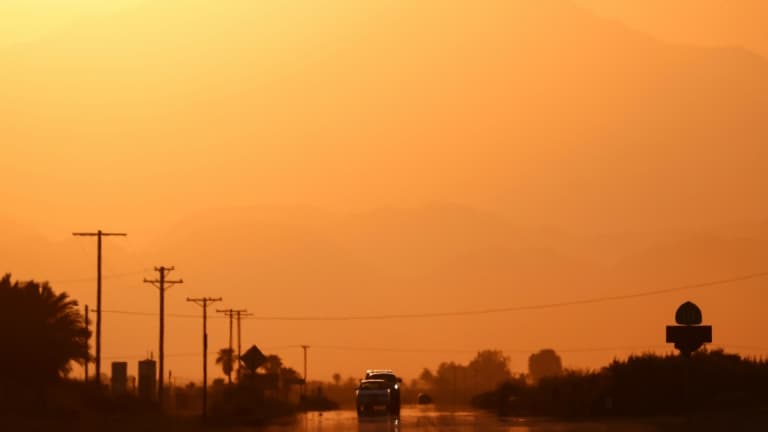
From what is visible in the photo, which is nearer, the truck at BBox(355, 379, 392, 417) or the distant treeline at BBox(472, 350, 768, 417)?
the distant treeline at BBox(472, 350, 768, 417)

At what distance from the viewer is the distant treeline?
2844 inches

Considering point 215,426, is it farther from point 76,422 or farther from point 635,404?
point 635,404

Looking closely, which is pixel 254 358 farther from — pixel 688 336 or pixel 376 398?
pixel 688 336

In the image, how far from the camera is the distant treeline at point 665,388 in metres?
72.2

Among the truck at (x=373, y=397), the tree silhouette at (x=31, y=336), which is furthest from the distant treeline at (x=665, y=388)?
the tree silhouette at (x=31, y=336)

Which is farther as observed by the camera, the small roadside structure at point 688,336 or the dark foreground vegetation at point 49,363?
the dark foreground vegetation at point 49,363

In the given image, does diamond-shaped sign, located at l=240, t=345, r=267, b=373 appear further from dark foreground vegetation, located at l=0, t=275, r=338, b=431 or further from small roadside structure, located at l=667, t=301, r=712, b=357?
small roadside structure, located at l=667, t=301, r=712, b=357

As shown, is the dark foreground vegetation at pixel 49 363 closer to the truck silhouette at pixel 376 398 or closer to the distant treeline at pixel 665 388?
the truck silhouette at pixel 376 398

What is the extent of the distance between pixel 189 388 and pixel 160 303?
91.5 metres

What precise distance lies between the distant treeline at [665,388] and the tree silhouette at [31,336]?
79.9 ft

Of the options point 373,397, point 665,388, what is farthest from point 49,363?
point 665,388

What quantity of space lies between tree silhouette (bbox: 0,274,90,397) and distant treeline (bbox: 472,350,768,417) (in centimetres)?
2434

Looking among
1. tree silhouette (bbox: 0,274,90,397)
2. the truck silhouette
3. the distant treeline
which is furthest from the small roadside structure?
tree silhouette (bbox: 0,274,90,397)

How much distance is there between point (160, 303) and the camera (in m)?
101
